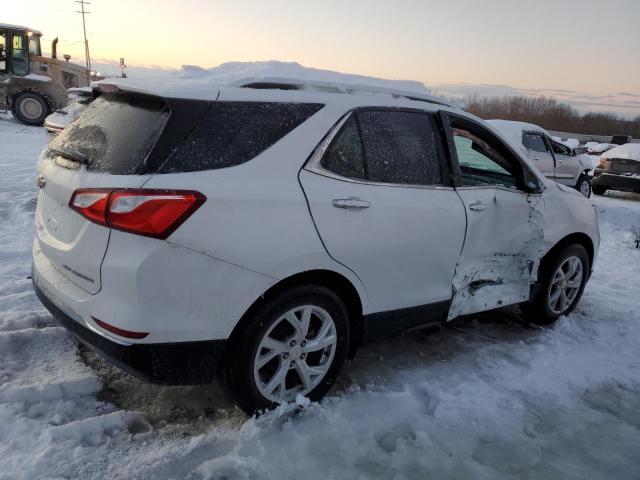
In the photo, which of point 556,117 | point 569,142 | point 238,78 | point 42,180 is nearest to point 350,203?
point 238,78

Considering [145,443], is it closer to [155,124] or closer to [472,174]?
[155,124]

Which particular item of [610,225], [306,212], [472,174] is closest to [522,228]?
[472,174]

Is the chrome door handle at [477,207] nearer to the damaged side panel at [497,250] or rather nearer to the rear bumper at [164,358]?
the damaged side panel at [497,250]

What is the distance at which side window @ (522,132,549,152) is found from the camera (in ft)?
38.9

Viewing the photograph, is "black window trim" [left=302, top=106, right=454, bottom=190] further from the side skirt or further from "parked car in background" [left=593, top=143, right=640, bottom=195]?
"parked car in background" [left=593, top=143, right=640, bottom=195]

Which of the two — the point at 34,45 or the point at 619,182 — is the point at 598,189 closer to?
the point at 619,182

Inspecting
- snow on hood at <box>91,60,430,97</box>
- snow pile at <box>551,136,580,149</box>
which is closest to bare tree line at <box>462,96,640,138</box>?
snow pile at <box>551,136,580,149</box>

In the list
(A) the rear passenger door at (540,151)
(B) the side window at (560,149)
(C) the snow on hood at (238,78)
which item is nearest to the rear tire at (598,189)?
(B) the side window at (560,149)

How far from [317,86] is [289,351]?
1543 mm

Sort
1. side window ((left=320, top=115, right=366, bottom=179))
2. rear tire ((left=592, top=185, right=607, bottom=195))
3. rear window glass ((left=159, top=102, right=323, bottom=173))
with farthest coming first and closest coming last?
rear tire ((left=592, top=185, right=607, bottom=195)), side window ((left=320, top=115, right=366, bottom=179)), rear window glass ((left=159, top=102, right=323, bottom=173))

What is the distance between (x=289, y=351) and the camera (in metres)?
2.81

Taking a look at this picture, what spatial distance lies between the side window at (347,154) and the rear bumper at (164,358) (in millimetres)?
1096

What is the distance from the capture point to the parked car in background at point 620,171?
545 inches

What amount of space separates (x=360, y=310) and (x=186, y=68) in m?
1.86
